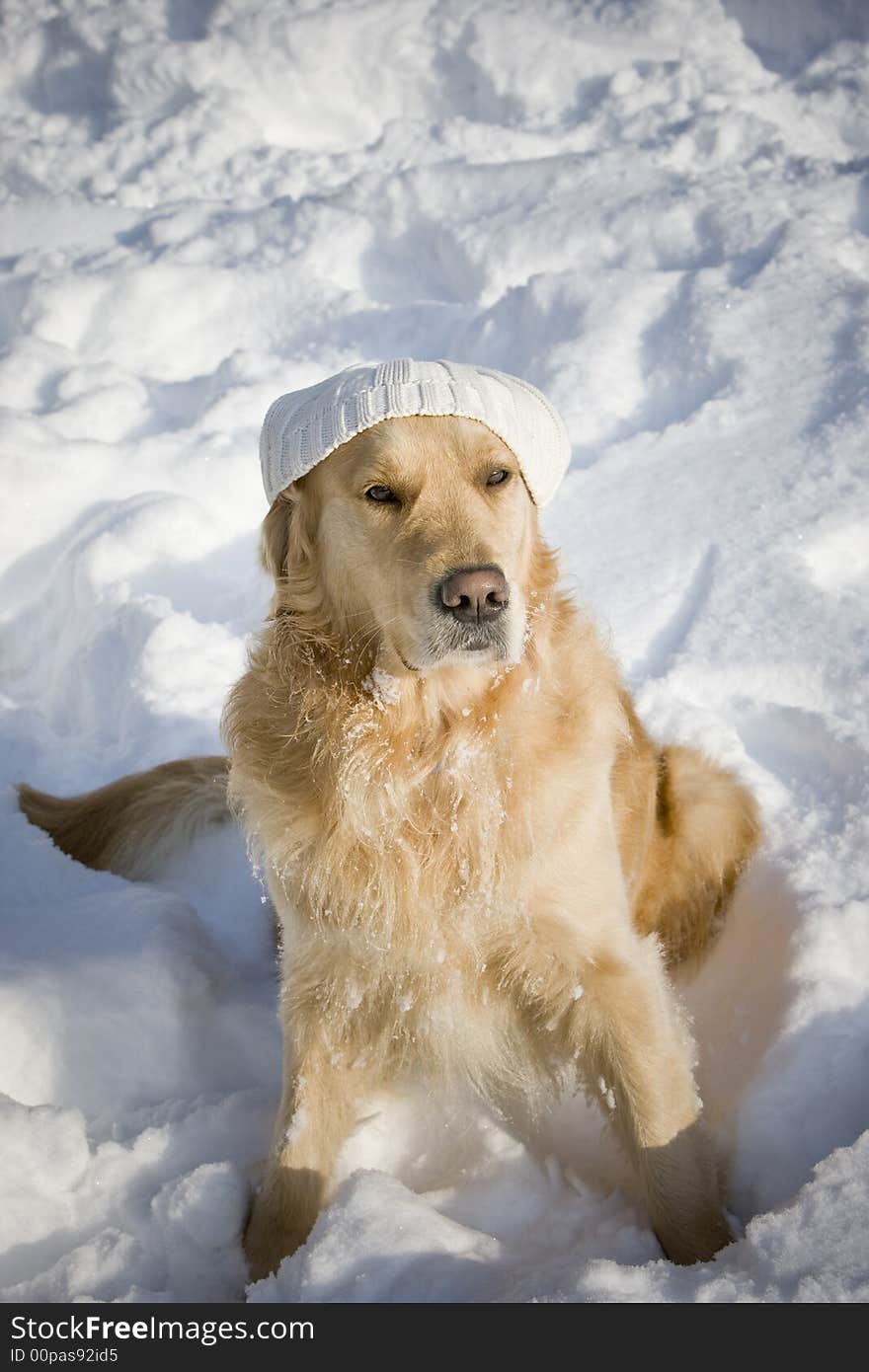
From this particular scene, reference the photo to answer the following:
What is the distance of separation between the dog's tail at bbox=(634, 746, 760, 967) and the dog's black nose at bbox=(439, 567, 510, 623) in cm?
102

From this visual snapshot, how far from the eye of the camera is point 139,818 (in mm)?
3033

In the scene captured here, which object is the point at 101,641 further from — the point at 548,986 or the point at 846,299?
the point at 846,299

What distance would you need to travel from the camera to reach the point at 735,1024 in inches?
92.6

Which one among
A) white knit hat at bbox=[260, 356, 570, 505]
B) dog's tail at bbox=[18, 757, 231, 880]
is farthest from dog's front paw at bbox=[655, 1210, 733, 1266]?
dog's tail at bbox=[18, 757, 231, 880]

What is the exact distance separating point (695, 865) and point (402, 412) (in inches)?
55.6

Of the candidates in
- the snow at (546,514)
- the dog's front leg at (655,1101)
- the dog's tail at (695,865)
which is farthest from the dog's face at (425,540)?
the dog's tail at (695,865)

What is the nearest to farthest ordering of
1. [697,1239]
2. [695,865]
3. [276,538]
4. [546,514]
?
[697,1239]
[276,538]
[695,865]
[546,514]

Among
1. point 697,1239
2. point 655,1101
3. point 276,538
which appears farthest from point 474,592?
point 697,1239

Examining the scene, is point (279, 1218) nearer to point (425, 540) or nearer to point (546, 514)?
point (425, 540)

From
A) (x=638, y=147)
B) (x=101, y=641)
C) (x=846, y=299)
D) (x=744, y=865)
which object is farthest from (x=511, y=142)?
(x=744, y=865)

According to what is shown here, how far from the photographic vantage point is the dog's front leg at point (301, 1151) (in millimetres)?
1990

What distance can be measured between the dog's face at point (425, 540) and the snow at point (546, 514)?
0.22 m

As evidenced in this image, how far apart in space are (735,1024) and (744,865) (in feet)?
1.39

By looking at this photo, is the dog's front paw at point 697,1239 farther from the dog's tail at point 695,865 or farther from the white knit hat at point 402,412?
the white knit hat at point 402,412
